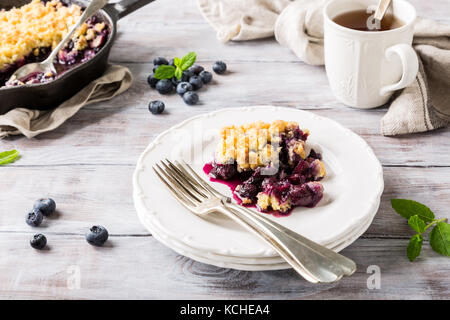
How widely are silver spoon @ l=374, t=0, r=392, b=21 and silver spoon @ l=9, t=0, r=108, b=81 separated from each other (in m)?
1.00

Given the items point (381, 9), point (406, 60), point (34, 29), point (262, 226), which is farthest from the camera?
point (34, 29)

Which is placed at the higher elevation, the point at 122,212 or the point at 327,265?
the point at 327,265

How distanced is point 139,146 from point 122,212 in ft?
1.08

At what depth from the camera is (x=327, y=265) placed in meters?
1.08

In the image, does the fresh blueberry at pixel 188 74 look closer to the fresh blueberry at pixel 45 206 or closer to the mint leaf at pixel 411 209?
the fresh blueberry at pixel 45 206

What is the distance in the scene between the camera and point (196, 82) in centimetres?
197

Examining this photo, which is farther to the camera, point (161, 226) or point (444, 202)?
point (444, 202)

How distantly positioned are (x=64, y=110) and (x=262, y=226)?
3.21 ft

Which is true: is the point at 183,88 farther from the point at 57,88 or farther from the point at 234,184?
the point at 234,184

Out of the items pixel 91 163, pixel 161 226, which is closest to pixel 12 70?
pixel 91 163

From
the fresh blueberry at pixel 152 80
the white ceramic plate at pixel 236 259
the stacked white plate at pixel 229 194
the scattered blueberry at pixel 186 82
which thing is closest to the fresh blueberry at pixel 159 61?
the scattered blueberry at pixel 186 82

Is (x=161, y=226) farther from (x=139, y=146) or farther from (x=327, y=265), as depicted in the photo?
(x=139, y=146)

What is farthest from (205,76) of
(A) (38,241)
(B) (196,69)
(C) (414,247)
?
(C) (414,247)

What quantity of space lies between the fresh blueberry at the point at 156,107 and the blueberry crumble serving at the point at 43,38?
348mm
